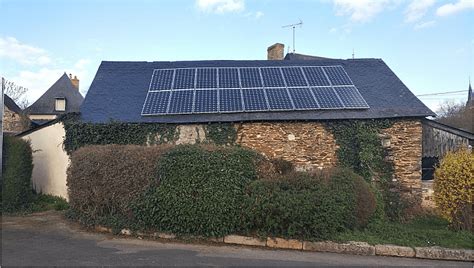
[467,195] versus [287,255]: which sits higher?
[467,195]

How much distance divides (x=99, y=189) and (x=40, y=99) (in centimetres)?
3463

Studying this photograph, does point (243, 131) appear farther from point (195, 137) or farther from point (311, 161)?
point (311, 161)

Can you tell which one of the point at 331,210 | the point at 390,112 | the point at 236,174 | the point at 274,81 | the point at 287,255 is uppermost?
the point at 274,81

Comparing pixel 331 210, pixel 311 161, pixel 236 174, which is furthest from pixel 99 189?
pixel 311 161

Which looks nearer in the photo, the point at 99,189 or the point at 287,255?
the point at 287,255

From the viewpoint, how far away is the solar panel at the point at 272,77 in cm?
1301

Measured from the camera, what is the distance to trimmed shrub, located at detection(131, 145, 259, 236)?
7.64 m

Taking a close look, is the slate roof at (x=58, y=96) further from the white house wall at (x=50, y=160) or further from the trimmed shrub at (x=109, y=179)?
the trimmed shrub at (x=109, y=179)

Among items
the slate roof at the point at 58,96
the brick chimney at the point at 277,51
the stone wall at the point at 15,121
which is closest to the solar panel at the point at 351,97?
the brick chimney at the point at 277,51

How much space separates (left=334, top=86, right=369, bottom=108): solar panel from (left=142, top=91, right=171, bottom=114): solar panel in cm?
556

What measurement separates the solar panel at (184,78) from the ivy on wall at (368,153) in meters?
4.85

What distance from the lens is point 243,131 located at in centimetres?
1163

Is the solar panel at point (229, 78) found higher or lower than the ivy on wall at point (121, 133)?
higher

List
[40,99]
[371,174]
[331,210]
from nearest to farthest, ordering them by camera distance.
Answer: [331,210] → [371,174] → [40,99]
